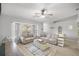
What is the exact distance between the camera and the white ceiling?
1801 mm

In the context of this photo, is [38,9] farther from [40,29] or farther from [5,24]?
[5,24]

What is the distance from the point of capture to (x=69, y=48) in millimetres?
1837

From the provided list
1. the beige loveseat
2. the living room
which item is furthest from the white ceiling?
the beige loveseat

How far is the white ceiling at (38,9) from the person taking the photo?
180cm

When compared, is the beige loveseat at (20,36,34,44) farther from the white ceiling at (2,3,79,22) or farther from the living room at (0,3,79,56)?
the white ceiling at (2,3,79,22)

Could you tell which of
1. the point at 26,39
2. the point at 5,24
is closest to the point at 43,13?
the point at 26,39

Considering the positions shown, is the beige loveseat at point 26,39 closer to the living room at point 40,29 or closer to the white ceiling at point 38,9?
the living room at point 40,29

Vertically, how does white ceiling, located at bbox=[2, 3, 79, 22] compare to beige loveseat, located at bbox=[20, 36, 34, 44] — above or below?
above

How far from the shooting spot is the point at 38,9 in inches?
71.7

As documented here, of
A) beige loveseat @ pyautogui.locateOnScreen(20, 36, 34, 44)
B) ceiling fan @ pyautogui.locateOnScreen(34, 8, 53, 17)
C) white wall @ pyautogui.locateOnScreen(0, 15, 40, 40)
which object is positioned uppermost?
ceiling fan @ pyautogui.locateOnScreen(34, 8, 53, 17)

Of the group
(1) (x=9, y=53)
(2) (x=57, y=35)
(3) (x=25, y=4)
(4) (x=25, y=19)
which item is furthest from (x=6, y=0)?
(2) (x=57, y=35)

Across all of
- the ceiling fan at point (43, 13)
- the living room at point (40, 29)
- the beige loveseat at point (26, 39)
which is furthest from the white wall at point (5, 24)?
the ceiling fan at point (43, 13)

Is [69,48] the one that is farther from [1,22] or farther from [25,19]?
[1,22]

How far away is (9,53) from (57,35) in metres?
0.91
